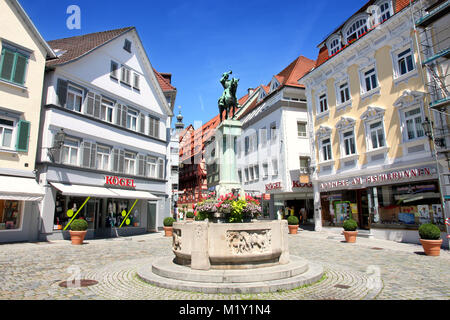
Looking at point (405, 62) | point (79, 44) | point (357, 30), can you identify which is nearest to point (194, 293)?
point (405, 62)

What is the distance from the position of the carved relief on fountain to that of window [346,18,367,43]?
17.9 metres

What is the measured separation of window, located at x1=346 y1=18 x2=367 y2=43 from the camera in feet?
64.1

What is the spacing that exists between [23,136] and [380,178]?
790 inches

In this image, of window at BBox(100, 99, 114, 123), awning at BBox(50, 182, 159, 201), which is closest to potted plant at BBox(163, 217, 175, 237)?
awning at BBox(50, 182, 159, 201)

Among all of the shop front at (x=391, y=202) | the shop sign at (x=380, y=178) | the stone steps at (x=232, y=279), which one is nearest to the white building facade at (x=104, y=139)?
the stone steps at (x=232, y=279)

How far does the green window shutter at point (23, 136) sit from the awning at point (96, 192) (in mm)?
2484

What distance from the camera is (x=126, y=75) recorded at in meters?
23.1

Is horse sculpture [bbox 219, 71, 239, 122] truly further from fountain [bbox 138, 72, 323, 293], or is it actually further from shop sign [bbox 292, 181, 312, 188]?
shop sign [bbox 292, 181, 312, 188]

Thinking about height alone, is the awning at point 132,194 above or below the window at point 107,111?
below

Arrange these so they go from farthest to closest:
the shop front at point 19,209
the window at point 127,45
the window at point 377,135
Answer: the window at point 127,45 < the window at point 377,135 < the shop front at point 19,209

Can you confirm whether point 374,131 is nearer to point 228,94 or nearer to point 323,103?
point 323,103

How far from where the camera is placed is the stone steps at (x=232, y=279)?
607 cm

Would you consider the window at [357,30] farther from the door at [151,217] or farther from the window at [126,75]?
the door at [151,217]
